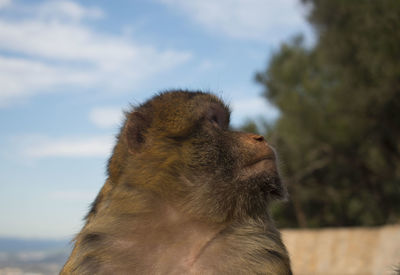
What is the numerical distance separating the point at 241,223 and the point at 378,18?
35.4 ft

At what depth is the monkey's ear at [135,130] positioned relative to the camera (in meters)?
2.81

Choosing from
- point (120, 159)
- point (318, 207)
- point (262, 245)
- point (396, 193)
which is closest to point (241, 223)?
point (262, 245)

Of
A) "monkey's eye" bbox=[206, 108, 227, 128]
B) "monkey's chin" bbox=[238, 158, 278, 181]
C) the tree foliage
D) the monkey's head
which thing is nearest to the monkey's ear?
the monkey's head

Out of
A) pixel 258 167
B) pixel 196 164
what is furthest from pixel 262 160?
pixel 196 164

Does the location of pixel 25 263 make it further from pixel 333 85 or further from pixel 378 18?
pixel 333 85

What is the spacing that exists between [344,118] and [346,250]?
471cm

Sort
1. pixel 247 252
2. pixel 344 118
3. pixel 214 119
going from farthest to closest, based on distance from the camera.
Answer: pixel 344 118
pixel 214 119
pixel 247 252

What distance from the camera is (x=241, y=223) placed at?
2684 mm

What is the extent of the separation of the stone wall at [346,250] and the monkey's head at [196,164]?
6.68 metres

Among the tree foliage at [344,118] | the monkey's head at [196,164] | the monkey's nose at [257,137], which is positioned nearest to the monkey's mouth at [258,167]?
the monkey's head at [196,164]

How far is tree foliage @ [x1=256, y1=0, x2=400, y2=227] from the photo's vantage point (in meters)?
12.4

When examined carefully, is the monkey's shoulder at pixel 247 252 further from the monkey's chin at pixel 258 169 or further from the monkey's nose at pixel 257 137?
the monkey's nose at pixel 257 137

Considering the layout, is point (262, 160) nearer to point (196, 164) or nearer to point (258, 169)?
point (258, 169)

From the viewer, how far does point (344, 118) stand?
46.5ft
